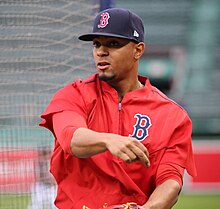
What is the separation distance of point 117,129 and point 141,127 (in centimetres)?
11

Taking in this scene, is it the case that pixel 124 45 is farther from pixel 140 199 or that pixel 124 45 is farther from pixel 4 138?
pixel 4 138

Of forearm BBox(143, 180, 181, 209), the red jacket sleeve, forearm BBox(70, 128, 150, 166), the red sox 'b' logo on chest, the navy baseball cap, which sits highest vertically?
the navy baseball cap

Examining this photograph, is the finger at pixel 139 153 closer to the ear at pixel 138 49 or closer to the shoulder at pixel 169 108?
the shoulder at pixel 169 108

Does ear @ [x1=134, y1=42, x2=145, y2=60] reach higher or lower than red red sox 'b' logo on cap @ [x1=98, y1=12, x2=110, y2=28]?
lower

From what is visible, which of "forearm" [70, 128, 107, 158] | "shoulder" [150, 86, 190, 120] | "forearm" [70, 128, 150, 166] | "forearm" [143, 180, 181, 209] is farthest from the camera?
"shoulder" [150, 86, 190, 120]

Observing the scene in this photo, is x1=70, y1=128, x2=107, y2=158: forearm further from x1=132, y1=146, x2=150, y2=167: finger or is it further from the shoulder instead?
the shoulder

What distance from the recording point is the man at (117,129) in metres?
3.41

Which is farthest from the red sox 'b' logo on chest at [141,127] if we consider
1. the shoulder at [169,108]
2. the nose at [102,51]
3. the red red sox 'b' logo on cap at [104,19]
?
the red red sox 'b' logo on cap at [104,19]

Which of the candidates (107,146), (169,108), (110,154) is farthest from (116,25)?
(107,146)

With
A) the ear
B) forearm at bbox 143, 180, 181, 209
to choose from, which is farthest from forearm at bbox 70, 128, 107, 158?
the ear

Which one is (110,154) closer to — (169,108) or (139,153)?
(169,108)

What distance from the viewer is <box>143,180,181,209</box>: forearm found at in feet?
10.8

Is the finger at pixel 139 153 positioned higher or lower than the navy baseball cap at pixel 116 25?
lower

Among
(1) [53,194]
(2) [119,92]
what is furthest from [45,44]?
(2) [119,92]
